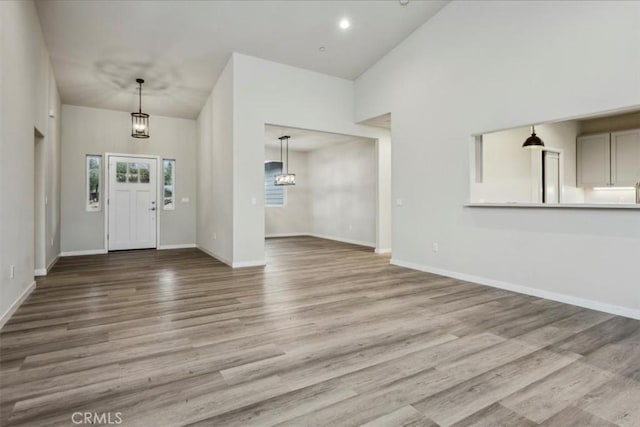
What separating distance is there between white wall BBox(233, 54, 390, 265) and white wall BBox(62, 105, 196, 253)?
3365mm

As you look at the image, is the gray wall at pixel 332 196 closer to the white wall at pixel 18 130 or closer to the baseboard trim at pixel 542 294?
the baseboard trim at pixel 542 294

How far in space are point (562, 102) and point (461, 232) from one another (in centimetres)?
194

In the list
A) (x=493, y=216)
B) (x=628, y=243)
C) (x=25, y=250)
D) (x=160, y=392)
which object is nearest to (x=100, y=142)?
(x=25, y=250)

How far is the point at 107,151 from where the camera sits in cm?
734

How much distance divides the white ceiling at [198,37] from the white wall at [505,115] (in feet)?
2.40

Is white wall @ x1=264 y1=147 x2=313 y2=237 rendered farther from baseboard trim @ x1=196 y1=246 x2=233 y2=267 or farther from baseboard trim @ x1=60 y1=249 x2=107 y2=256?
baseboard trim @ x1=60 y1=249 x2=107 y2=256

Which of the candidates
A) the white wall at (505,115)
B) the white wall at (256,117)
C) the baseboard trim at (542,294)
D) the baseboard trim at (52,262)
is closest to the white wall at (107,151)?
the baseboard trim at (52,262)

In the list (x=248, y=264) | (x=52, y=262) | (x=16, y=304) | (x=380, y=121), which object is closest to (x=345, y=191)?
(x=380, y=121)

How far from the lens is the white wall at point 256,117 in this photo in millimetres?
5449

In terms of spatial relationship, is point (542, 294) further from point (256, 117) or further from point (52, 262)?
point (52, 262)

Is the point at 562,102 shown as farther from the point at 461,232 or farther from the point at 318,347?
the point at 318,347

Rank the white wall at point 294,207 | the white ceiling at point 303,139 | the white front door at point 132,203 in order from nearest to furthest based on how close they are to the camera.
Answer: the white front door at point 132,203, the white ceiling at point 303,139, the white wall at point 294,207

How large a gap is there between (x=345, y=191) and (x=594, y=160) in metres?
5.53

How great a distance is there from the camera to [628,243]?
3.15m
